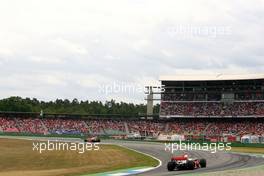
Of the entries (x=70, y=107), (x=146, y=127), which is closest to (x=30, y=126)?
(x=146, y=127)

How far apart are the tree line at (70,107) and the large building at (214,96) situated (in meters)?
58.5

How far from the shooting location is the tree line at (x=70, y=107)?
139375mm

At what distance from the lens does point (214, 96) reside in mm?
81000

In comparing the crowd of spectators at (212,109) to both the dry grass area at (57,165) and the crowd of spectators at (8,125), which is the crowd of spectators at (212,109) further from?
the dry grass area at (57,165)

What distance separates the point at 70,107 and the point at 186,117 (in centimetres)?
9135

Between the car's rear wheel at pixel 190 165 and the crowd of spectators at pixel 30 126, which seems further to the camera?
the crowd of spectators at pixel 30 126

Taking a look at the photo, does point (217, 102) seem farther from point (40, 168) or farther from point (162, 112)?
point (40, 168)

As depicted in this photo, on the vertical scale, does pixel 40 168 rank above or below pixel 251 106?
below

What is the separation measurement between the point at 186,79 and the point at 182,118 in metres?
6.11


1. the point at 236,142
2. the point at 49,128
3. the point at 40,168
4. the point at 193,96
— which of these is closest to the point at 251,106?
the point at 193,96

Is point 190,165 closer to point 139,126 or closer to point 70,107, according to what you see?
point 139,126

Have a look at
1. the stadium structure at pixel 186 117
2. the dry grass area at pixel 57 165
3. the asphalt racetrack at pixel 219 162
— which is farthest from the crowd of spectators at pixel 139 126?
the dry grass area at pixel 57 165

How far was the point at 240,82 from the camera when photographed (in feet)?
260

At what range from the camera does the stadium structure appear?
76.7 metres
